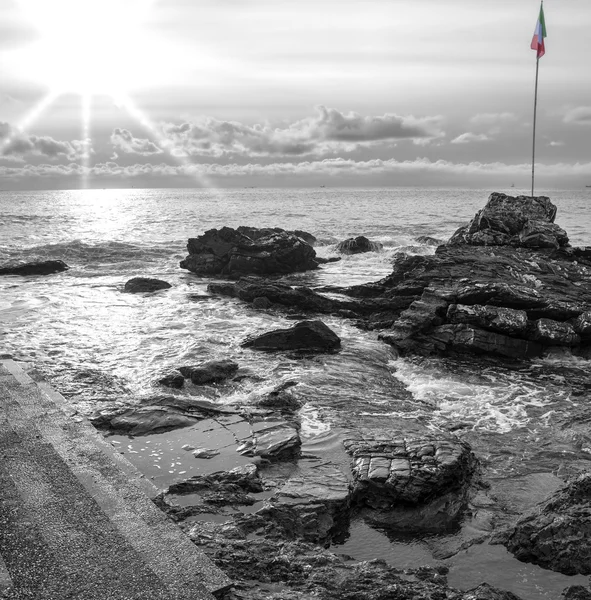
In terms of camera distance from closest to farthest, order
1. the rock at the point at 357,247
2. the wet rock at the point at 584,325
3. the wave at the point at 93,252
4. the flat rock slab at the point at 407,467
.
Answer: the flat rock slab at the point at 407,467, the wet rock at the point at 584,325, the wave at the point at 93,252, the rock at the point at 357,247

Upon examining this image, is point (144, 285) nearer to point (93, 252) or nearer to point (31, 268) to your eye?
point (31, 268)

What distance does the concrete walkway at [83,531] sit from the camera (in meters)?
4.89

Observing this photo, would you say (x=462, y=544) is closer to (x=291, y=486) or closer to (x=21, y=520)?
(x=291, y=486)

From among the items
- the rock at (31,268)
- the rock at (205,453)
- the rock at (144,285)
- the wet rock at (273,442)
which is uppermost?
Answer: the rock at (31,268)

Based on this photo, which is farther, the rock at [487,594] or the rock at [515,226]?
the rock at [515,226]

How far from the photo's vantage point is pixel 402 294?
16.8m

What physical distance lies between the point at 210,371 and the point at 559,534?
707cm

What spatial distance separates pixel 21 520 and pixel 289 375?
6.55m

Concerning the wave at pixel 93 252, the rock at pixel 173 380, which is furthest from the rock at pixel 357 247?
the rock at pixel 173 380

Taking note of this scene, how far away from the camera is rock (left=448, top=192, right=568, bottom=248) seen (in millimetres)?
19952

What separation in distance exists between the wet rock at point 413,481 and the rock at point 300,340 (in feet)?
18.8

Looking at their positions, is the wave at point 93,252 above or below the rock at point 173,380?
above

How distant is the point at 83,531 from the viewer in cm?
558

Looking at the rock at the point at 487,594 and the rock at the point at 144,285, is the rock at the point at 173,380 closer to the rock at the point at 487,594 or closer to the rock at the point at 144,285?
the rock at the point at 487,594
